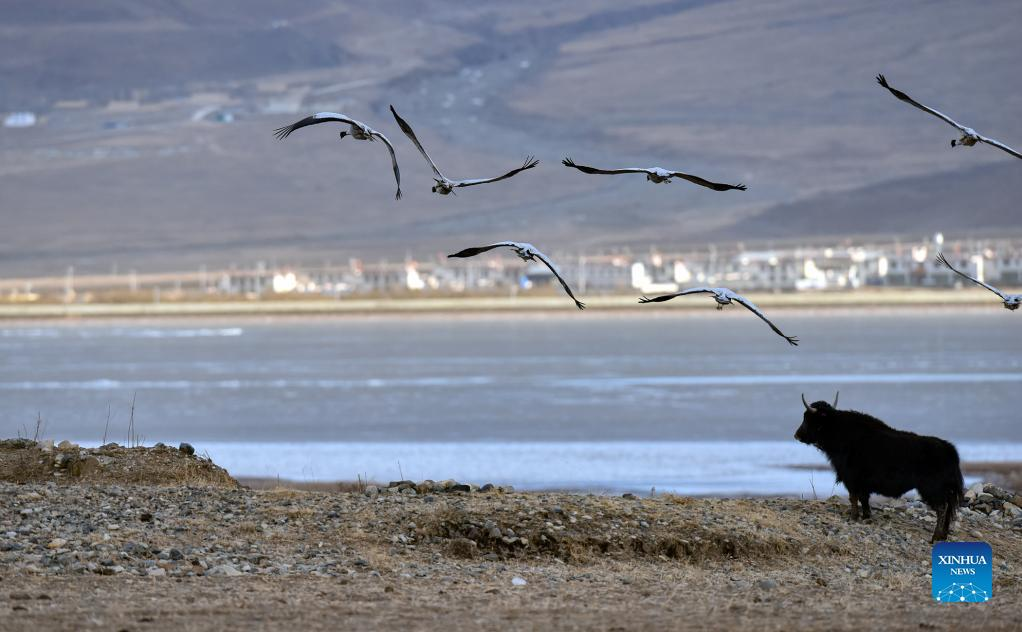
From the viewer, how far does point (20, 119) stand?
16150 centimetres

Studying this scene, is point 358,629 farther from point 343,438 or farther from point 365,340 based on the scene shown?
point 365,340

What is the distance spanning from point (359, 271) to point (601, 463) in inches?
3069

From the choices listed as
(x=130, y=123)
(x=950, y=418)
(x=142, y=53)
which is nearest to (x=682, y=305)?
(x=950, y=418)

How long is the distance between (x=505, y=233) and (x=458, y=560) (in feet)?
365

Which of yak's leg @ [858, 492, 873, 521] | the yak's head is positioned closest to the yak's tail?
yak's leg @ [858, 492, 873, 521]

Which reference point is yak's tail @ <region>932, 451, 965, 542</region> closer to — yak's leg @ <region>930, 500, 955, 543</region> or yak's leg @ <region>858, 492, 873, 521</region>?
yak's leg @ <region>930, 500, 955, 543</region>

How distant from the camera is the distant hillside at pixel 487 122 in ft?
427

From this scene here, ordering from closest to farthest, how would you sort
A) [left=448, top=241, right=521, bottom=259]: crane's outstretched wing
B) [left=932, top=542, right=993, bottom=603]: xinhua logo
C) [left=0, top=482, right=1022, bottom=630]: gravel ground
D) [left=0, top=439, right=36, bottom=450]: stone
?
[left=0, top=482, right=1022, bottom=630]: gravel ground
[left=932, top=542, right=993, bottom=603]: xinhua logo
[left=448, top=241, right=521, bottom=259]: crane's outstretched wing
[left=0, top=439, right=36, bottom=450]: stone

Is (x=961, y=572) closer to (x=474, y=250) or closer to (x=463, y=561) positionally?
(x=463, y=561)

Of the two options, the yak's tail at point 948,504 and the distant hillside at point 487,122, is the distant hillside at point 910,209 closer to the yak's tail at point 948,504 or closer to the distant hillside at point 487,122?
the distant hillside at point 487,122

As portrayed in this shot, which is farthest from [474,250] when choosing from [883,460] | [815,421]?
[883,460]

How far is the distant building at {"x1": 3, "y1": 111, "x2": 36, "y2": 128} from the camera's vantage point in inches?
6270

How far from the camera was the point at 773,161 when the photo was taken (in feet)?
485

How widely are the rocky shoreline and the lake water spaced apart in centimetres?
715
